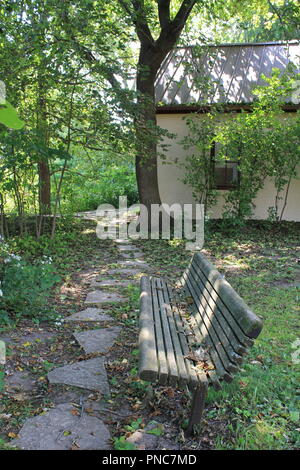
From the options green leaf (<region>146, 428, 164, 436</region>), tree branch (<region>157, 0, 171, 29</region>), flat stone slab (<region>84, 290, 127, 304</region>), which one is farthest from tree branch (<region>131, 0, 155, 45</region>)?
green leaf (<region>146, 428, 164, 436</region>)

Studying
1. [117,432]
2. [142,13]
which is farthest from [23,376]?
[142,13]

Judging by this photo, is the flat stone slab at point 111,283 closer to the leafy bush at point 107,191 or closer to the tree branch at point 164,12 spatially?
the tree branch at point 164,12

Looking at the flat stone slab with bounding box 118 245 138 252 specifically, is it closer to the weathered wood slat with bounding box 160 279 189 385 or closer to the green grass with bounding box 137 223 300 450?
the green grass with bounding box 137 223 300 450

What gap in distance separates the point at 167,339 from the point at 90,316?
178cm

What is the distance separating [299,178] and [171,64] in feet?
16.4

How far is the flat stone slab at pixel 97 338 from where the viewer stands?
12.6ft

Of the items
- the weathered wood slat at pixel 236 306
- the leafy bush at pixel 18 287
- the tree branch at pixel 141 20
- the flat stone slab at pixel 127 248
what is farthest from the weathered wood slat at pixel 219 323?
the tree branch at pixel 141 20

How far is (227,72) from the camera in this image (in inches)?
468

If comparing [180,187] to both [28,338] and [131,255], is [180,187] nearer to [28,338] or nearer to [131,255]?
[131,255]

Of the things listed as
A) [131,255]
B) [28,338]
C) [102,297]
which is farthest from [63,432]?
[131,255]

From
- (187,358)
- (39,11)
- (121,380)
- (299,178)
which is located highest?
(39,11)

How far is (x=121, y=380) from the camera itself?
3297 millimetres

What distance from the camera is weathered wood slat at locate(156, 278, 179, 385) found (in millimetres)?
2422
